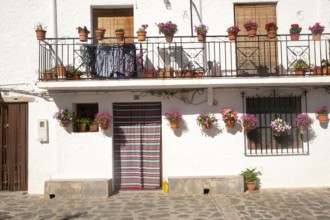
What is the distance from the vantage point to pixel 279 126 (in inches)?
344

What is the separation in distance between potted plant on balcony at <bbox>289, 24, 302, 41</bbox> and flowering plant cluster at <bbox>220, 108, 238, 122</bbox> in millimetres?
2686

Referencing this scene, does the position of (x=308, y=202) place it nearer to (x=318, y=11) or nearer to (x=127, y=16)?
(x=318, y=11)

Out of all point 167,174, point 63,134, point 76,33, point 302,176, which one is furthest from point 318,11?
point 63,134

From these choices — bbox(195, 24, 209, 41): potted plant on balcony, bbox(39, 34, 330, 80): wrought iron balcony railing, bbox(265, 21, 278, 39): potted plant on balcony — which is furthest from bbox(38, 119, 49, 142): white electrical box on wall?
bbox(265, 21, 278, 39): potted plant on balcony

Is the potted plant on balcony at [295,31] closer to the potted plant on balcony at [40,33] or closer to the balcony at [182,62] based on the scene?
the balcony at [182,62]

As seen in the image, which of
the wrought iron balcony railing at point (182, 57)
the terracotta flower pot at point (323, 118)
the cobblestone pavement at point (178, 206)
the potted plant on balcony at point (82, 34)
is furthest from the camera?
the terracotta flower pot at point (323, 118)

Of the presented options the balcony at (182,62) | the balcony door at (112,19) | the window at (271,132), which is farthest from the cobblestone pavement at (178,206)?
the balcony door at (112,19)

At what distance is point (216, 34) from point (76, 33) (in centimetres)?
414

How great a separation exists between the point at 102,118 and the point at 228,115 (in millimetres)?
3530

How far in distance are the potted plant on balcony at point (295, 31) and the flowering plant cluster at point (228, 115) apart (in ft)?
8.81

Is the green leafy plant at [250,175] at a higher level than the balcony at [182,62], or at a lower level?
lower

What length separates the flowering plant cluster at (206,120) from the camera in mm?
8797

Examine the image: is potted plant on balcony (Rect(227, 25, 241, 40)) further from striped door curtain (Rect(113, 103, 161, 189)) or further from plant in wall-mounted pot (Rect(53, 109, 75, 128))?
plant in wall-mounted pot (Rect(53, 109, 75, 128))

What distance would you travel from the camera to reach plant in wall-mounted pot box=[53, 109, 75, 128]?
883cm
